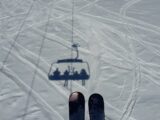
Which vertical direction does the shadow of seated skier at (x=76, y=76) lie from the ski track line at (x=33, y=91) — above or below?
above

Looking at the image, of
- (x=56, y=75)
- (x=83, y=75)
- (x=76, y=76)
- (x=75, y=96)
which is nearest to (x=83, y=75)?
(x=83, y=75)

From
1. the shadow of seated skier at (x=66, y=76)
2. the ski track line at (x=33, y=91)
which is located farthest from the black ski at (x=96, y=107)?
the shadow of seated skier at (x=66, y=76)

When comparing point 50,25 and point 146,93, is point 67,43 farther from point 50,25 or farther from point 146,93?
point 146,93

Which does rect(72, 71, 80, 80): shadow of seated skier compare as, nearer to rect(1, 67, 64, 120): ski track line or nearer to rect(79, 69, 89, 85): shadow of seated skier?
rect(79, 69, 89, 85): shadow of seated skier

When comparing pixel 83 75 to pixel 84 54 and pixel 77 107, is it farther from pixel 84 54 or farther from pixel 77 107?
pixel 77 107

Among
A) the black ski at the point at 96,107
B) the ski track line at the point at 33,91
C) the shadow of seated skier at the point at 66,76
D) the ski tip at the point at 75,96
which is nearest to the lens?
the black ski at the point at 96,107

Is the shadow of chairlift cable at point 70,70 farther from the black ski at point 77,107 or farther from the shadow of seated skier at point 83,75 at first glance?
the black ski at point 77,107
